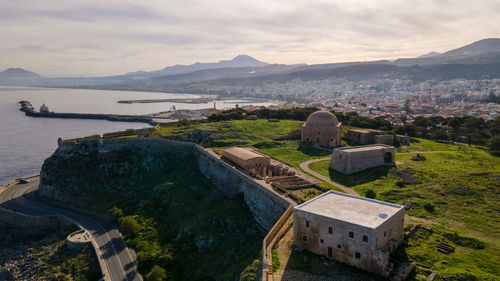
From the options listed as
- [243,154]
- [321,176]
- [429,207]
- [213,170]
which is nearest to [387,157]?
[321,176]

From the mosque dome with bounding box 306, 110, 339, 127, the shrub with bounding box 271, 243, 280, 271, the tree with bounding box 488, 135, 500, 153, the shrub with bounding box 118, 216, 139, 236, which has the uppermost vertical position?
the mosque dome with bounding box 306, 110, 339, 127

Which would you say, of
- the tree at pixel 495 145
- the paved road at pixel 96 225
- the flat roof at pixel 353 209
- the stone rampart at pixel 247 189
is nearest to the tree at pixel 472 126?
the tree at pixel 495 145

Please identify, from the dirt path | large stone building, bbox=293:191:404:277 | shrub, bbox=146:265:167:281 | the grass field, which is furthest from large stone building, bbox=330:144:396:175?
shrub, bbox=146:265:167:281

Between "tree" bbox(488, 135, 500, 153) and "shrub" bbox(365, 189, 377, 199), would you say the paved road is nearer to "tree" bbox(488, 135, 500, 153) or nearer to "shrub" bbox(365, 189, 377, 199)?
"shrub" bbox(365, 189, 377, 199)

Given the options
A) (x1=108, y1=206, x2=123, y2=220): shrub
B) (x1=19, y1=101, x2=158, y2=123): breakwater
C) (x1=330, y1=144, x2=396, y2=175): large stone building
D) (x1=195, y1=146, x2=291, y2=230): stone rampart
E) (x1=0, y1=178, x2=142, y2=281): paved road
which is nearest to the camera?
(x1=195, y1=146, x2=291, y2=230): stone rampart

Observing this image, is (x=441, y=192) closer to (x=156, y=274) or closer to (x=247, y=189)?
(x=247, y=189)

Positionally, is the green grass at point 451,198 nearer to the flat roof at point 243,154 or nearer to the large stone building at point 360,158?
the large stone building at point 360,158

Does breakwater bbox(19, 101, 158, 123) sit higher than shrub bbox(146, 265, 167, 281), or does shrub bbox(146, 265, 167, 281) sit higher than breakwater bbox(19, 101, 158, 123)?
breakwater bbox(19, 101, 158, 123)
